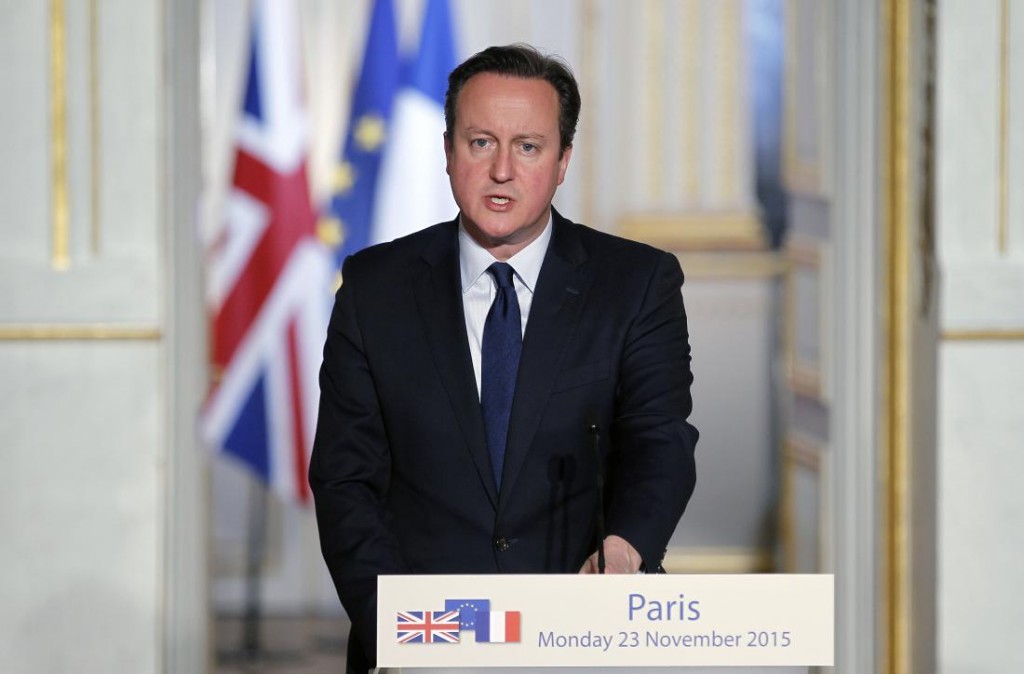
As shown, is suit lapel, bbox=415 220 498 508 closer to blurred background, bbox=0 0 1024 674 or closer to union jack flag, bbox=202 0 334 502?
blurred background, bbox=0 0 1024 674

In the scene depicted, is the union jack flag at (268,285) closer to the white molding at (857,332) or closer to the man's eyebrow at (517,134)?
the white molding at (857,332)

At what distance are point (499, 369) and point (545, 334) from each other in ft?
0.31

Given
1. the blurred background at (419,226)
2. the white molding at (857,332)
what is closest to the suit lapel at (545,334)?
the blurred background at (419,226)

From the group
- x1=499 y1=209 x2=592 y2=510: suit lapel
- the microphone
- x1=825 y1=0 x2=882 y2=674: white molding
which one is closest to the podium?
the microphone

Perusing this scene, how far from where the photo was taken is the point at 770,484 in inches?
174

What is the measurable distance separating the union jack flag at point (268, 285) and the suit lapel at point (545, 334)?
2.13 meters

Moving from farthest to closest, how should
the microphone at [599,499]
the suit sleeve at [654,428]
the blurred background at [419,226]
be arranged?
1. the blurred background at [419,226]
2. the suit sleeve at [654,428]
3. the microphone at [599,499]

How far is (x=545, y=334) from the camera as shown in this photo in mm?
2283

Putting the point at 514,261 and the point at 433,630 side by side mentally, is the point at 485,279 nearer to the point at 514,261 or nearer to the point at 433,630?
the point at 514,261

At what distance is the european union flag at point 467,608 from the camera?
1693 mm

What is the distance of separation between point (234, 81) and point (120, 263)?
1.12 m

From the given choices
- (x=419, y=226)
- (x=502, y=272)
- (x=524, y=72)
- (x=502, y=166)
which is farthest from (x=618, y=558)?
(x=419, y=226)

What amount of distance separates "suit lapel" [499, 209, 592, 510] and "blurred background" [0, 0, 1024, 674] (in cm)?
151

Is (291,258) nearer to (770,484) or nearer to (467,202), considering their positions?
(770,484)
